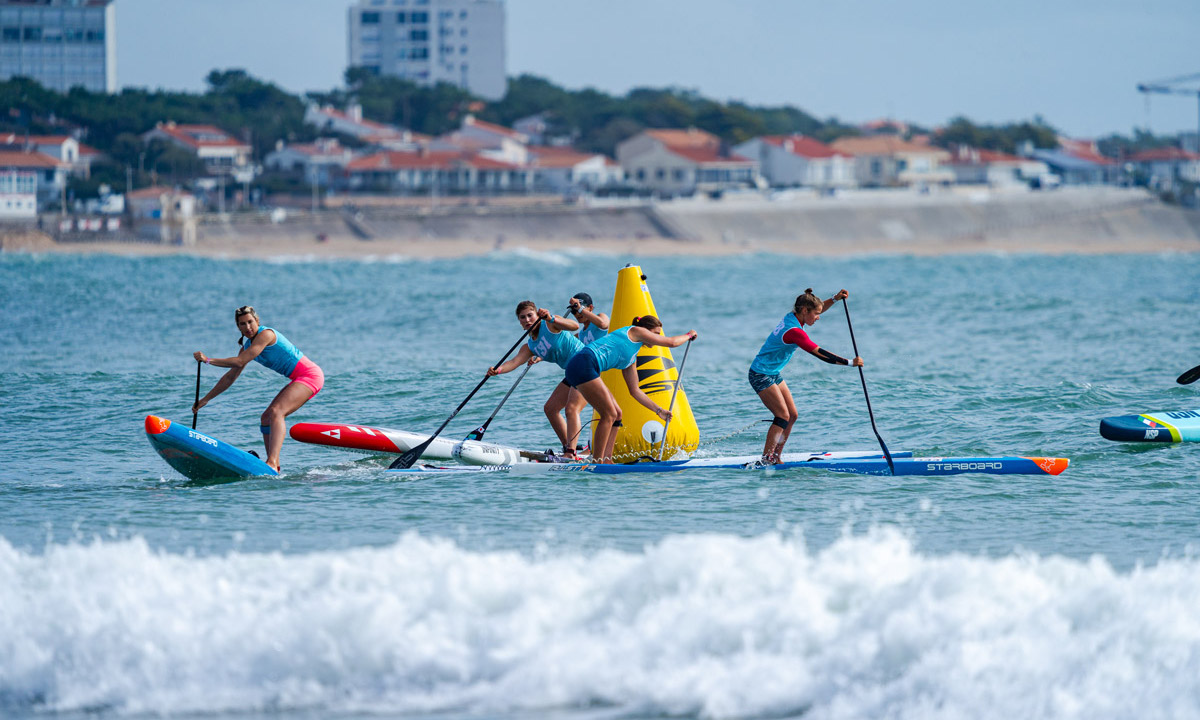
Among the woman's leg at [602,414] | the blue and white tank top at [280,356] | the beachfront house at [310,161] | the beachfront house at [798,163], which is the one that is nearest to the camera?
the woman's leg at [602,414]

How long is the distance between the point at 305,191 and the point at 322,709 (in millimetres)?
89368

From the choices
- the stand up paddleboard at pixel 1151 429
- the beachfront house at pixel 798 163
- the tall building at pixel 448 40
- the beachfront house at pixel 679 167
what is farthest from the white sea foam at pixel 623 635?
the tall building at pixel 448 40

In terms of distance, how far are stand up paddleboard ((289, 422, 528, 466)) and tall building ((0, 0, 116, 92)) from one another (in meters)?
113

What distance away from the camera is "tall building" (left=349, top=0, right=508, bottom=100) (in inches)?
6211

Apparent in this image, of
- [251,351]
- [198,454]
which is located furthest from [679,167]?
[198,454]

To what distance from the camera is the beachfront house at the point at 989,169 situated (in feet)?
384

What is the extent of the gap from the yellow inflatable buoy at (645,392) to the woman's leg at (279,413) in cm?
256

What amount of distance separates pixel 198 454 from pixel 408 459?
1779 mm

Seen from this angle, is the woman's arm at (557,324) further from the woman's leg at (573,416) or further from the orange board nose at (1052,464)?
the orange board nose at (1052,464)

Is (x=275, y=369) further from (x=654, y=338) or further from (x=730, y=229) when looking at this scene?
(x=730, y=229)

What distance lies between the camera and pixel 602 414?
1105 centimetres

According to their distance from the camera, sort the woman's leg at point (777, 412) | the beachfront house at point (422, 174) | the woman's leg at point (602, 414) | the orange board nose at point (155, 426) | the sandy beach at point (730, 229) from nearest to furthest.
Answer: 1. the orange board nose at point (155, 426)
2. the woman's leg at point (602, 414)
3. the woman's leg at point (777, 412)
4. the sandy beach at point (730, 229)
5. the beachfront house at point (422, 174)

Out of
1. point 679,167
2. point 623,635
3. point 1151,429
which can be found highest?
point 679,167

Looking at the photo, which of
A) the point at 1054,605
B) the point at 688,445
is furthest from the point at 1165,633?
the point at 688,445
